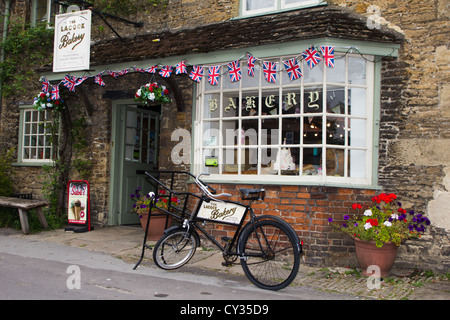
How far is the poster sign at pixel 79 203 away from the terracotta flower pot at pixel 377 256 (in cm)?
532

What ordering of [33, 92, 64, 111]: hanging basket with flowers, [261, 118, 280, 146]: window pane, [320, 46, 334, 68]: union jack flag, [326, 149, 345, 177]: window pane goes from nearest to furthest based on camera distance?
[320, 46, 334, 68]: union jack flag, [326, 149, 345, 177]: window pane, [261, 118, 280, 146]: window pane, [33, 92, 64, 111]: hanging basket with flowers

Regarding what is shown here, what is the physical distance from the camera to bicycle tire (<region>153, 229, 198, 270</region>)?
17.7 feet

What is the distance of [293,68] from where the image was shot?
20.6 ft

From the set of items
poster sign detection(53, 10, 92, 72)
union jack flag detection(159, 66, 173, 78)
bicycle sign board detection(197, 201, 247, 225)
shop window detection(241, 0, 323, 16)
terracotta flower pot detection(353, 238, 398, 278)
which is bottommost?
terracotta flower pot detection(353, 238, 398, 278)

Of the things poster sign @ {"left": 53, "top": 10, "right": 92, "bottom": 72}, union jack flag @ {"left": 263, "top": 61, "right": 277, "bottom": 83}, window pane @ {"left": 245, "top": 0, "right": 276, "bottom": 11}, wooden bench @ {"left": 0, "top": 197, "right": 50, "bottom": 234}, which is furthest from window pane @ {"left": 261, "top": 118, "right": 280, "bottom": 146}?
wooden bench @ {"left": 0, "top": 197, "right": 50, "bottom": 234}

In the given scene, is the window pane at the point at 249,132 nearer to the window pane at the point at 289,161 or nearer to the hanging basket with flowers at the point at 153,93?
the window pane at the point at 289,161

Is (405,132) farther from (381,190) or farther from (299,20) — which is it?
(299,20)

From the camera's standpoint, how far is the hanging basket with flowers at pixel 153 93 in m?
7.22

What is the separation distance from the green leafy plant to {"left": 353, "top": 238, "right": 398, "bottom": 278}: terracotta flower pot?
101mm

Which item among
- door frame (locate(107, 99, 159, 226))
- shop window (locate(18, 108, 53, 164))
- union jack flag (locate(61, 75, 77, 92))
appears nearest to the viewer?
union jack flag (locate(61, 75, 77, 92))

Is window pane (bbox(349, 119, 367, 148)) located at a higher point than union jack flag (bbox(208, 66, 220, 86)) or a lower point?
lower

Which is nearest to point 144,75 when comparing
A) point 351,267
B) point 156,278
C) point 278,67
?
point 278,67

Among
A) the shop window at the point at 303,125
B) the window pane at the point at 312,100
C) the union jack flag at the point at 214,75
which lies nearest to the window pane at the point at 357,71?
the shop window at the point at 303,125

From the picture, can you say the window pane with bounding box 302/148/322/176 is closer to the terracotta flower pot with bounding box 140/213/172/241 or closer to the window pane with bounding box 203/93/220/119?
the window pane with bounding box 203/93/220/119
